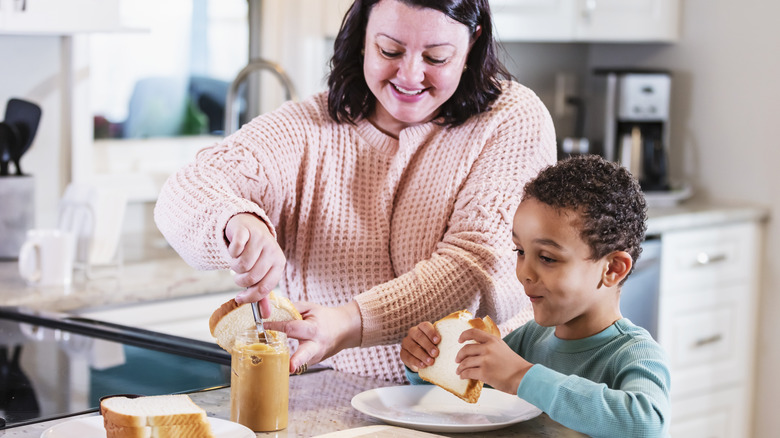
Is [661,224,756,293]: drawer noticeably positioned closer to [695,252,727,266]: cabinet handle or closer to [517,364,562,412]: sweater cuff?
[695,252,727,266]: cabinet handle

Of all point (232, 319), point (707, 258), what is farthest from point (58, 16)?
point (707, 258)

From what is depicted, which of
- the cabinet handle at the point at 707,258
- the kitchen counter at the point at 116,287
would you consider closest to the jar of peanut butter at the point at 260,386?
the kitchen counter at the point at 116,287

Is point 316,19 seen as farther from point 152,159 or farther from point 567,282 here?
point 567,282

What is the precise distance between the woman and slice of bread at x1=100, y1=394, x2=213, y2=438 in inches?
12.1

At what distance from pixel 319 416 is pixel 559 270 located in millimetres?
356

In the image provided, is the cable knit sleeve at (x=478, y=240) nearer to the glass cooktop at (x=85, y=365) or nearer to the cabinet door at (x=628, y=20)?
the glass cooktop at (x=85, y=365)

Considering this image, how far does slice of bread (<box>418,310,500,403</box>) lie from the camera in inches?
47.0

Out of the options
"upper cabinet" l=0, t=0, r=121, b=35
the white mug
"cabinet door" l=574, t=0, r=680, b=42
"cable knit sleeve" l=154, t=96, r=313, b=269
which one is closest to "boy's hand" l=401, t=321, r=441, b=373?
"cable knit sleeve" l=154, t=96, r=313, b=269

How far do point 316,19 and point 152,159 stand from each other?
687 millimetres

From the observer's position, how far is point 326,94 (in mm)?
1608

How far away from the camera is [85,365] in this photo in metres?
1.36

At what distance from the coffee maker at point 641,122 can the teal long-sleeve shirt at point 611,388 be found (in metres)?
2.16

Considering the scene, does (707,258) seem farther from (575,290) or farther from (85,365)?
(85,365)

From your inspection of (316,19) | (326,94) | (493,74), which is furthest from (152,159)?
(493,74)
